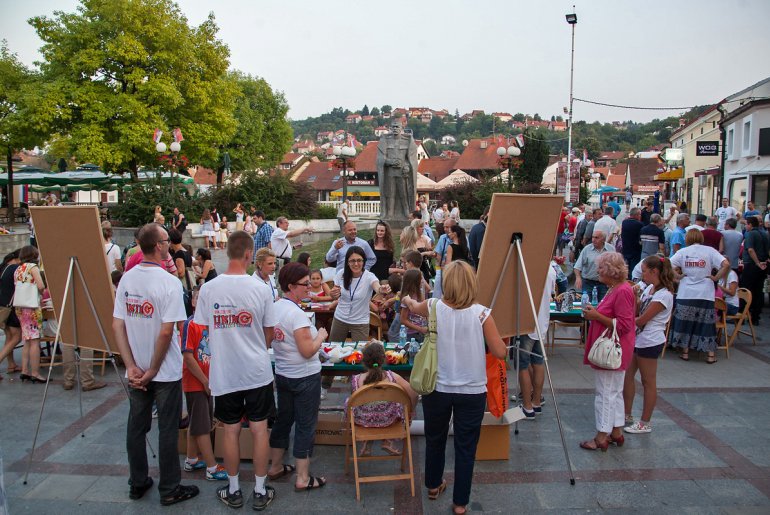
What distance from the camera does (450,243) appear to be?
9.16m

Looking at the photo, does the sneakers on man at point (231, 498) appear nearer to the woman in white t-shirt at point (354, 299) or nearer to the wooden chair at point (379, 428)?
the wooden chair at point (379, 428)

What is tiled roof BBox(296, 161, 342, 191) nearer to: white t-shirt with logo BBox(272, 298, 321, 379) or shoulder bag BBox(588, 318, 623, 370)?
shoulder bag BBox(588, 318, 623, 370)

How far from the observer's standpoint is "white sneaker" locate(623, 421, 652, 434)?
560 centimetres

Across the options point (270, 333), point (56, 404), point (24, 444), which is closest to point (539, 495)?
point (270, 333)

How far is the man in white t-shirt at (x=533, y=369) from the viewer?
18.9 feet

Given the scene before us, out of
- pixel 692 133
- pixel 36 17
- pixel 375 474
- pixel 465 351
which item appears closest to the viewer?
pixel 465 351

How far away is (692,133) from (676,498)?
49.5 m

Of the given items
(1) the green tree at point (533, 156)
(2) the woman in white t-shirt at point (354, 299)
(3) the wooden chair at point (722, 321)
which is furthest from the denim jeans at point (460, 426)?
(1) the green tree at point (533, 156)

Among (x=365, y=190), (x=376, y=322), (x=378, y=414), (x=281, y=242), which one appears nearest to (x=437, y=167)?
(x=365, y=190)

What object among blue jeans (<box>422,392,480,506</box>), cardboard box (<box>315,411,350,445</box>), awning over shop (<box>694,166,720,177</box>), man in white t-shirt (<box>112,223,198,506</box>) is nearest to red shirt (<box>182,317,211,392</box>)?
man in white t-shirt (<box>112,223,198,506</box>)

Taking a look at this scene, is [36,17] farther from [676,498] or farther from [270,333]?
[676,498]

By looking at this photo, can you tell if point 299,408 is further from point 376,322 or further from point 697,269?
point 697,269

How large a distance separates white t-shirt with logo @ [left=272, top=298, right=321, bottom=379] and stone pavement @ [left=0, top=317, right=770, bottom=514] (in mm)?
1004

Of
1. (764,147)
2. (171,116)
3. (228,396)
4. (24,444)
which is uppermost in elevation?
(171,116)
